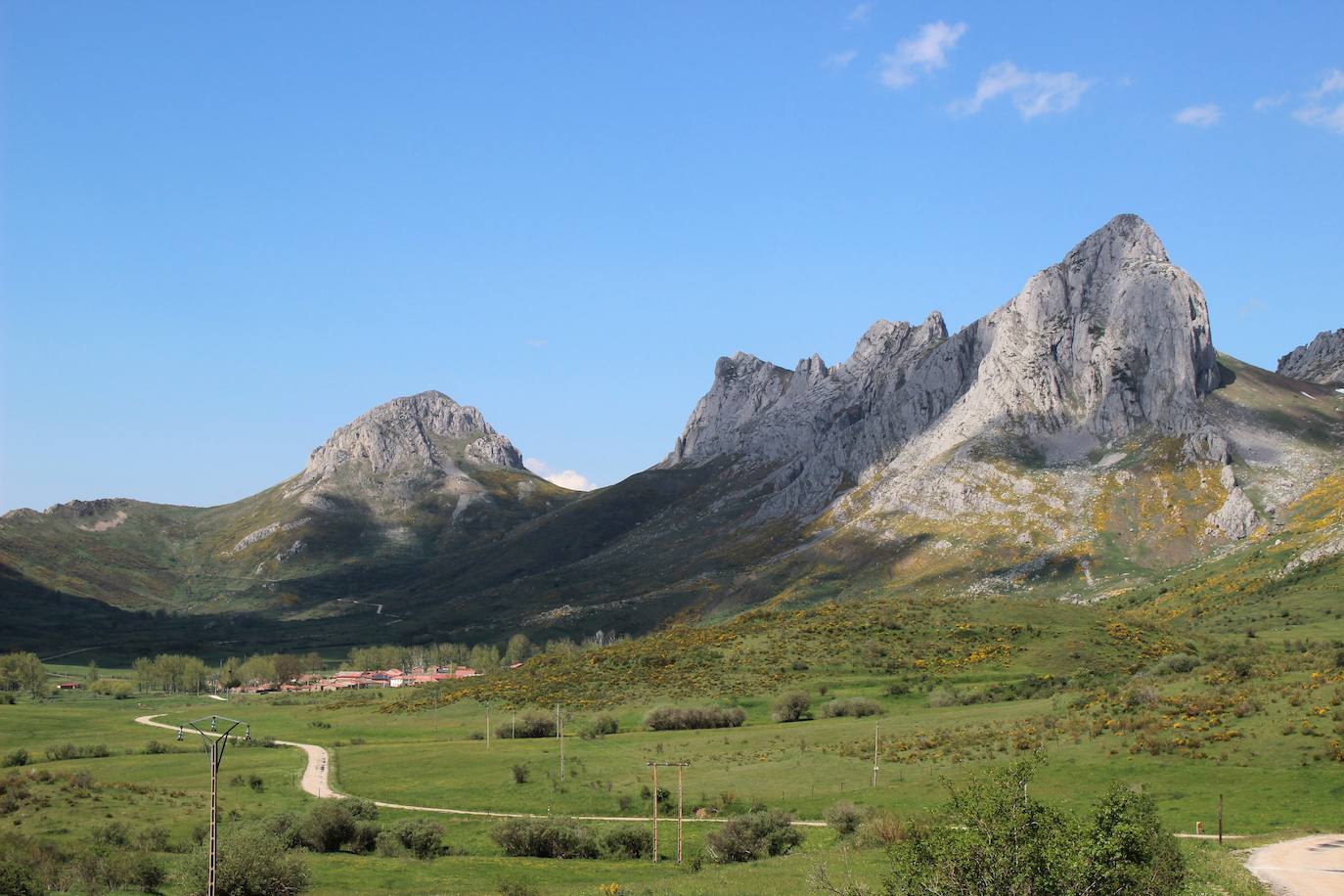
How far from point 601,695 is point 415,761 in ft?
114

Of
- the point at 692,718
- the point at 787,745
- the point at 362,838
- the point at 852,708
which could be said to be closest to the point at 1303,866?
the point at 362,838

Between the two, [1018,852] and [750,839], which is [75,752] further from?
[1018,852]

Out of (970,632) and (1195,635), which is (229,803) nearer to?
(970,632)

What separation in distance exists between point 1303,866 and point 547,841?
43.6 meters

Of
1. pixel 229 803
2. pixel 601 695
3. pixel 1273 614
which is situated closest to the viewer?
pixel 229 803

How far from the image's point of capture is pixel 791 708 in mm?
121062

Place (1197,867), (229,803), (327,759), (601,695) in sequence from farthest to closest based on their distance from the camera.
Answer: (601,695)
(327,759)
(229,803)
(1197,867)

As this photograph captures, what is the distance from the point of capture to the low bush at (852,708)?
388 feet

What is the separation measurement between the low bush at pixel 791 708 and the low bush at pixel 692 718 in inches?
157

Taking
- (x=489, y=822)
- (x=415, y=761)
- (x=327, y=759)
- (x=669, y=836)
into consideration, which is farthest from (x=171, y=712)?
(x=669, y=836)

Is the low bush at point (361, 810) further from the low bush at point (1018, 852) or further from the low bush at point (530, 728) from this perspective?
the low bush at point (1018, 852)

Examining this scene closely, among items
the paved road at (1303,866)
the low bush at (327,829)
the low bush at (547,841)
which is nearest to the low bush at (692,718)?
the low bush at (547,841)

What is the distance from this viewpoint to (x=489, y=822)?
83.8 metres

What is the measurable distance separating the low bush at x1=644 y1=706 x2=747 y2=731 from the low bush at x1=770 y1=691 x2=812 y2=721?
13.1ft
